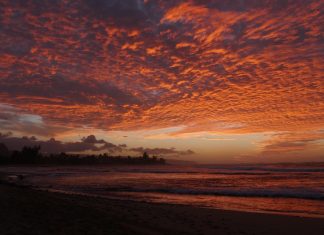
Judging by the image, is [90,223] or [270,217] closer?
[90,223]

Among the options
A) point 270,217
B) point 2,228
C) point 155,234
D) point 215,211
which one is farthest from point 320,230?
point 2,228

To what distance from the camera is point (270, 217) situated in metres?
15.1

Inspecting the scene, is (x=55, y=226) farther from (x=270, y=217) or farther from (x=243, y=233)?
(x=270, y=217)

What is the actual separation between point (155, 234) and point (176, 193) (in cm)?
1659

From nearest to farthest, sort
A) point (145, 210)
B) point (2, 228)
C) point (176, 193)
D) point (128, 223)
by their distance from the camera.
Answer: point (2, 228) < point (128, 223) < point (145, 210) < point (176, 193)

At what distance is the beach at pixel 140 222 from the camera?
1018 cm

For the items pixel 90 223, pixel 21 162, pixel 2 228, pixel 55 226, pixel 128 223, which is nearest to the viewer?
pixel 2 228

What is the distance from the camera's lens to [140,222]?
41.8 feet

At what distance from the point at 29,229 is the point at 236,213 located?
10.7 m

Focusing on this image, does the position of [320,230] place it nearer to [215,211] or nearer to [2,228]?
[215,211]

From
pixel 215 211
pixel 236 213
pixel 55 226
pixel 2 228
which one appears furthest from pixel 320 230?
pixel 2 228

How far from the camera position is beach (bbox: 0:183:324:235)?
10.2m

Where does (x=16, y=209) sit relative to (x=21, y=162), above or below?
below

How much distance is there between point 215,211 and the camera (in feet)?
54.9
